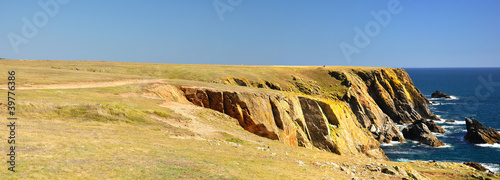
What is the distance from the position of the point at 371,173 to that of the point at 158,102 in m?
19.7

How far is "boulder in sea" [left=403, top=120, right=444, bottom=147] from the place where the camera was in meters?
64.9

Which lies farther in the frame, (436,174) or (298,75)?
(298,75)

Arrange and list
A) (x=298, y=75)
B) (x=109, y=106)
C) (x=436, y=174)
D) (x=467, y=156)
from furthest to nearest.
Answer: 1. (x=298, y=75)
2. (x=467, y=156)
3. (x=436, y=174)
4. (x=109, y=106)

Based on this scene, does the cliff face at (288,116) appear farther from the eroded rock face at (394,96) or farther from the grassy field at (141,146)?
the eroded rock face at (394,96)

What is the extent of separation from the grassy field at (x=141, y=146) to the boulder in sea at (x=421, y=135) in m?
33.7

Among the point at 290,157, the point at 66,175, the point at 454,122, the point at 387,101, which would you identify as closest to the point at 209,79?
the point at 290,157

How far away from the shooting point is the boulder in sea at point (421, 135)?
64.9 m

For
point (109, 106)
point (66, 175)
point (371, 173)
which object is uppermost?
point (109, 106)

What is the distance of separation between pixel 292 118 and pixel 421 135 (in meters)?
39.5

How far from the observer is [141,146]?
19.7 m

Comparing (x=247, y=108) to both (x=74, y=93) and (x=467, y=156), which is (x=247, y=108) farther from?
(x=467, y=156)

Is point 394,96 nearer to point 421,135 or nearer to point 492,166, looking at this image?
point 421,135

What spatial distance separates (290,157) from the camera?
24.0 metres

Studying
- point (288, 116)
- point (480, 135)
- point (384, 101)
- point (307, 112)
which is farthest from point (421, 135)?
point (288, 116)
